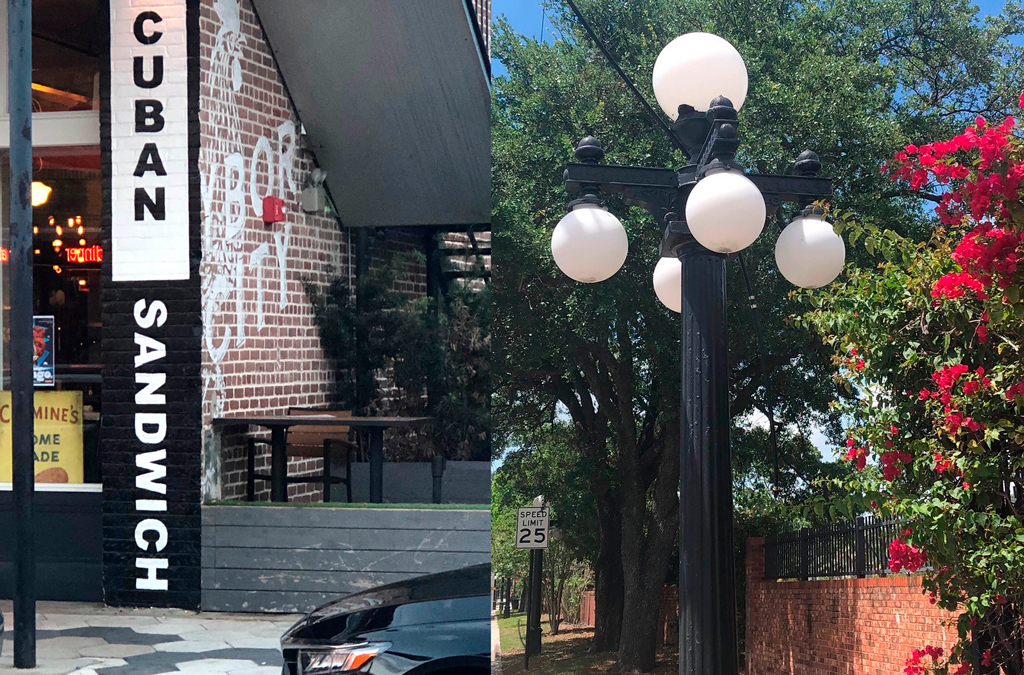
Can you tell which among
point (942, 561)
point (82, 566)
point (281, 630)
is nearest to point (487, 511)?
point (281, 630)

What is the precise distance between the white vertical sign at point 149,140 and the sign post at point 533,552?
423cm

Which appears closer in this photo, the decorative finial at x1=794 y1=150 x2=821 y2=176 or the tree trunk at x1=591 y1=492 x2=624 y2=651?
the decorative finial at x1=794 y1=150 x2=821 y2=176

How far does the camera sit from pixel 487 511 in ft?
25.0

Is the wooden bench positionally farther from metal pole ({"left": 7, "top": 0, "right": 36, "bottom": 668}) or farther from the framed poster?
metal pole ({"left": 7, "top": 0, "right": 36, "bottom": 668})

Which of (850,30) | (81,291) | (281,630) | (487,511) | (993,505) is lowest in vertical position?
(281,630)

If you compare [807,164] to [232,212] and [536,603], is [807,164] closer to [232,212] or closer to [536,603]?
[536,603]

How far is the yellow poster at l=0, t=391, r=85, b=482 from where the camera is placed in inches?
330

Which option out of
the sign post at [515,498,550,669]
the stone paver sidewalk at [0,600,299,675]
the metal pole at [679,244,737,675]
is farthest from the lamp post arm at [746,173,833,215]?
the stone paver sidewalk at [0,600,299,675]

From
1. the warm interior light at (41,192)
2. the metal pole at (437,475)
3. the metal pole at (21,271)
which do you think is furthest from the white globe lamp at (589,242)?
the warm interior light at (41,192)

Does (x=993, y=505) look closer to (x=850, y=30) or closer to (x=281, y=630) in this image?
(x=850, y=30)

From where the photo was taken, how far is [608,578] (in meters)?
4.32

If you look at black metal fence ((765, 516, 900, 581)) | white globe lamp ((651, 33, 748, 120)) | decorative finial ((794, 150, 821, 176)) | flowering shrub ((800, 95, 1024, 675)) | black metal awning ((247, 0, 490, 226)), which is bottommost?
black metal fence ((765, 516, 900, 581))

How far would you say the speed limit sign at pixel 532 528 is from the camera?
434cm

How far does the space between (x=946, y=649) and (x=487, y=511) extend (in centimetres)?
414
